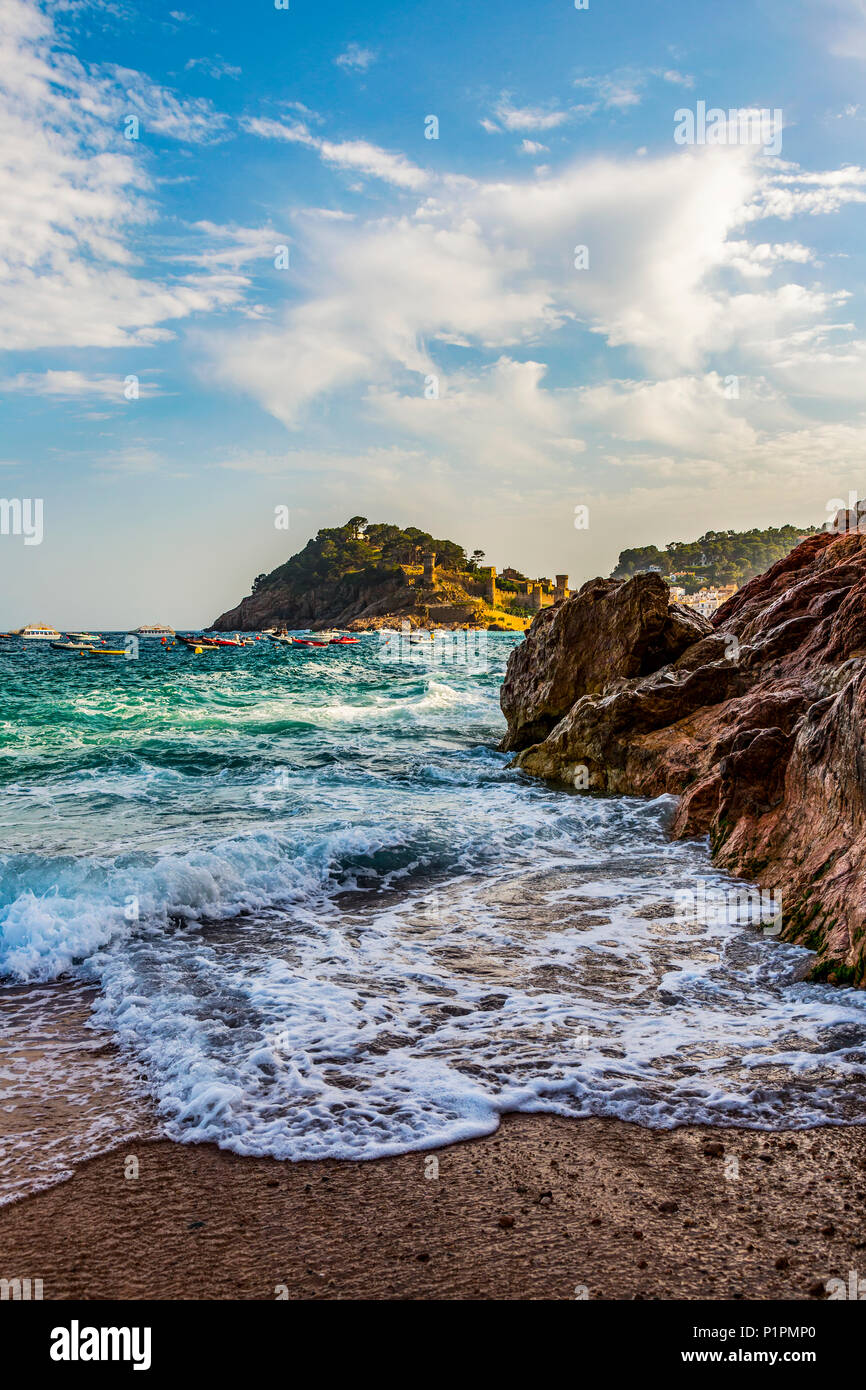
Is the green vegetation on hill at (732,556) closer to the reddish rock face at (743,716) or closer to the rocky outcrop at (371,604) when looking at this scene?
the rocky outcrop at (371,604)

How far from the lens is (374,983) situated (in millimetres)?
5297

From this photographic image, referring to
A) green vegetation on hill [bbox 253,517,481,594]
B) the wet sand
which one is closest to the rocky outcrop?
green vegetation on hill [bbox 253,517,481,594]

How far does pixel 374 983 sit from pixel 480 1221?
2547 mm

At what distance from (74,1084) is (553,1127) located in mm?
2517

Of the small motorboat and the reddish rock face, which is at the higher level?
the small motorboat


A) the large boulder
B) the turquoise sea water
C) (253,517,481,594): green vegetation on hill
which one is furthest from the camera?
(253,517,481,594): green vegetation on hill

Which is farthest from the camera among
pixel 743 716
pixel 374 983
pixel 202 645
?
pixel 202 645

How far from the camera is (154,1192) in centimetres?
310

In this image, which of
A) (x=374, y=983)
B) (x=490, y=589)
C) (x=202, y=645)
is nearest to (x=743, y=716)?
(x=374, y=983)

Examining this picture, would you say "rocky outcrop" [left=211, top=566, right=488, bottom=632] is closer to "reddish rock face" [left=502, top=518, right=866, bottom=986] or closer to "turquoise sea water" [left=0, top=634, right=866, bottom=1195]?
"reddish rock face" [left=502, top=518, right=866, bottom=986]

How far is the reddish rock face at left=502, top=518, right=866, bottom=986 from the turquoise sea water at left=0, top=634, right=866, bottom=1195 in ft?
1.93

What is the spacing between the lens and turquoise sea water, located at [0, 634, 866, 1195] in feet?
12.0

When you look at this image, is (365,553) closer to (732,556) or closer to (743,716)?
(732,556)
